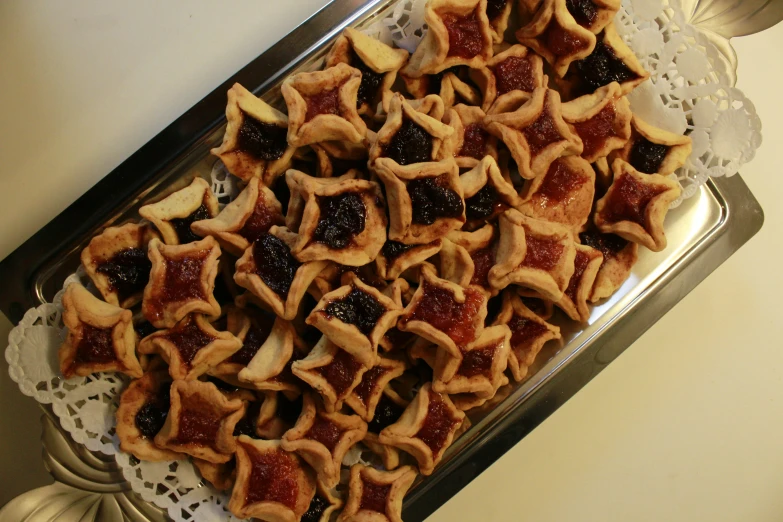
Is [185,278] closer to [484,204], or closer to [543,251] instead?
[484,204]

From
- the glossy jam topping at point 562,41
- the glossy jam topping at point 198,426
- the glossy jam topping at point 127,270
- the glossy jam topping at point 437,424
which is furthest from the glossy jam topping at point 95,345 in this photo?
the glossy jam topping at point 562,41

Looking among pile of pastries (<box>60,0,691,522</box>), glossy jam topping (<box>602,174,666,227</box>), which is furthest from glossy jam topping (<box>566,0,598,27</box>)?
glossy jam topping (<box>602,174,666,227</box>)

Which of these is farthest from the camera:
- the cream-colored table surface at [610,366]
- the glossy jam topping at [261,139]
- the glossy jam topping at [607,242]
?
the cream-colored table surface at [610,366]

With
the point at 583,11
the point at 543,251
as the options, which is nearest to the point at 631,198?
the point at 543,251

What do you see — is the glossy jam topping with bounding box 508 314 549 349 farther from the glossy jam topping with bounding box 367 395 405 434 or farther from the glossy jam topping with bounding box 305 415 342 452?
the glossy jam topping with bounding box 305 415 342 452

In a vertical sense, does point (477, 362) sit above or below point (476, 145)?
below

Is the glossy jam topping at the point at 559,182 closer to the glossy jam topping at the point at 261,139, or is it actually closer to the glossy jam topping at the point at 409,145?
the glossy jam topping at the point at 409,145
